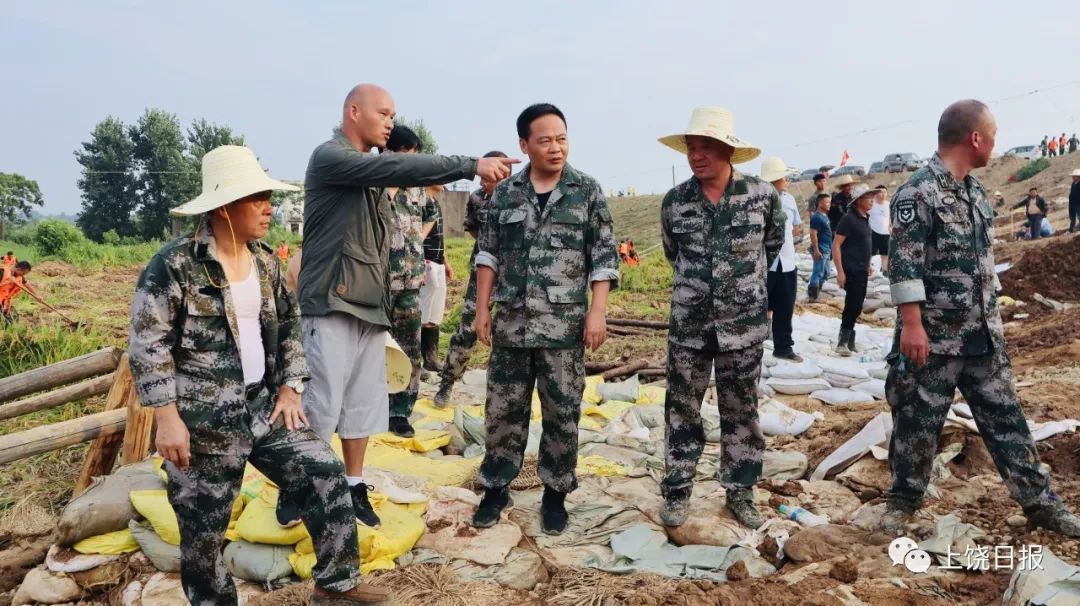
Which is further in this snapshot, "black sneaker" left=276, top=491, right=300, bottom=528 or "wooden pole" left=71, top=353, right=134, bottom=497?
"wooden pole" left=71, top=353, right=134, bottom=497

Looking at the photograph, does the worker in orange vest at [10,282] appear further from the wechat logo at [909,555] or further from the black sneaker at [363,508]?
the wechat logo at [909,555]

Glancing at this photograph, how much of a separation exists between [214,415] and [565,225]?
1.64 meters

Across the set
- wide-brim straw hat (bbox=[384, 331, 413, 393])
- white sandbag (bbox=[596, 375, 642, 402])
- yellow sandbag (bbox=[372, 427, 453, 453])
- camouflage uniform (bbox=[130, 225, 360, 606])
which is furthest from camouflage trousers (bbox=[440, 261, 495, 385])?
camouflage uniform (bbox=[130, 225, 360, 606])

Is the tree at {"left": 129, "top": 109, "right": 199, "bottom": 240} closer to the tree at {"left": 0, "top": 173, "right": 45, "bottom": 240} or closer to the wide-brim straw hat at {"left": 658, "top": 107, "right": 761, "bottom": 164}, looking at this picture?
the tree at {"left": 0, "top": 173, "right": 45, "bottom": 240}

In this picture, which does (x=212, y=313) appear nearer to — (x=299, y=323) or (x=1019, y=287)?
(x=299, y=323)

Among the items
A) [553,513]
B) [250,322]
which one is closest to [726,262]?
[553,513]

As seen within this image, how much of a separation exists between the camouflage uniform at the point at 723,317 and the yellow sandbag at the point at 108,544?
2.44 metres

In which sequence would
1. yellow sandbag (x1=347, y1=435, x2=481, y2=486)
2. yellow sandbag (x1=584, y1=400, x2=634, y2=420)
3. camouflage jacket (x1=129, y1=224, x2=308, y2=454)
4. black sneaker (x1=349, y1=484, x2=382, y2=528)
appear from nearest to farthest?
1. camouflage jacket (x1=129, y1=224, x2=308, y2=454)
2. black sneaker (x1=349, y1=484, x2=382, y2=528)
3. yellow sandbag (x1=347, y1=435, x2=481, y2=486)
4. yellow sandbag (x1=584, y1=400, x2=634, y2=420)

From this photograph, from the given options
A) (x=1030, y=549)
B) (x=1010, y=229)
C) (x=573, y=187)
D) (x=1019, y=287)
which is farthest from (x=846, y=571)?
(x=1010, y=229)

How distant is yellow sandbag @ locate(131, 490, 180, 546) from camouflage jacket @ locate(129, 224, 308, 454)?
1.03m

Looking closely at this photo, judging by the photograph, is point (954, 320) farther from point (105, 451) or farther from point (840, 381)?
point (105, 451)

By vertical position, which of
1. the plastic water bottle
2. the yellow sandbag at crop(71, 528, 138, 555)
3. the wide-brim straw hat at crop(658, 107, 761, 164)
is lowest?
the yellow sandbag at crop(71, 528, 138, 555)

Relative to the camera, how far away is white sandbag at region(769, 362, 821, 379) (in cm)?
618

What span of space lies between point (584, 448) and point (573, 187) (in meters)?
1.90
